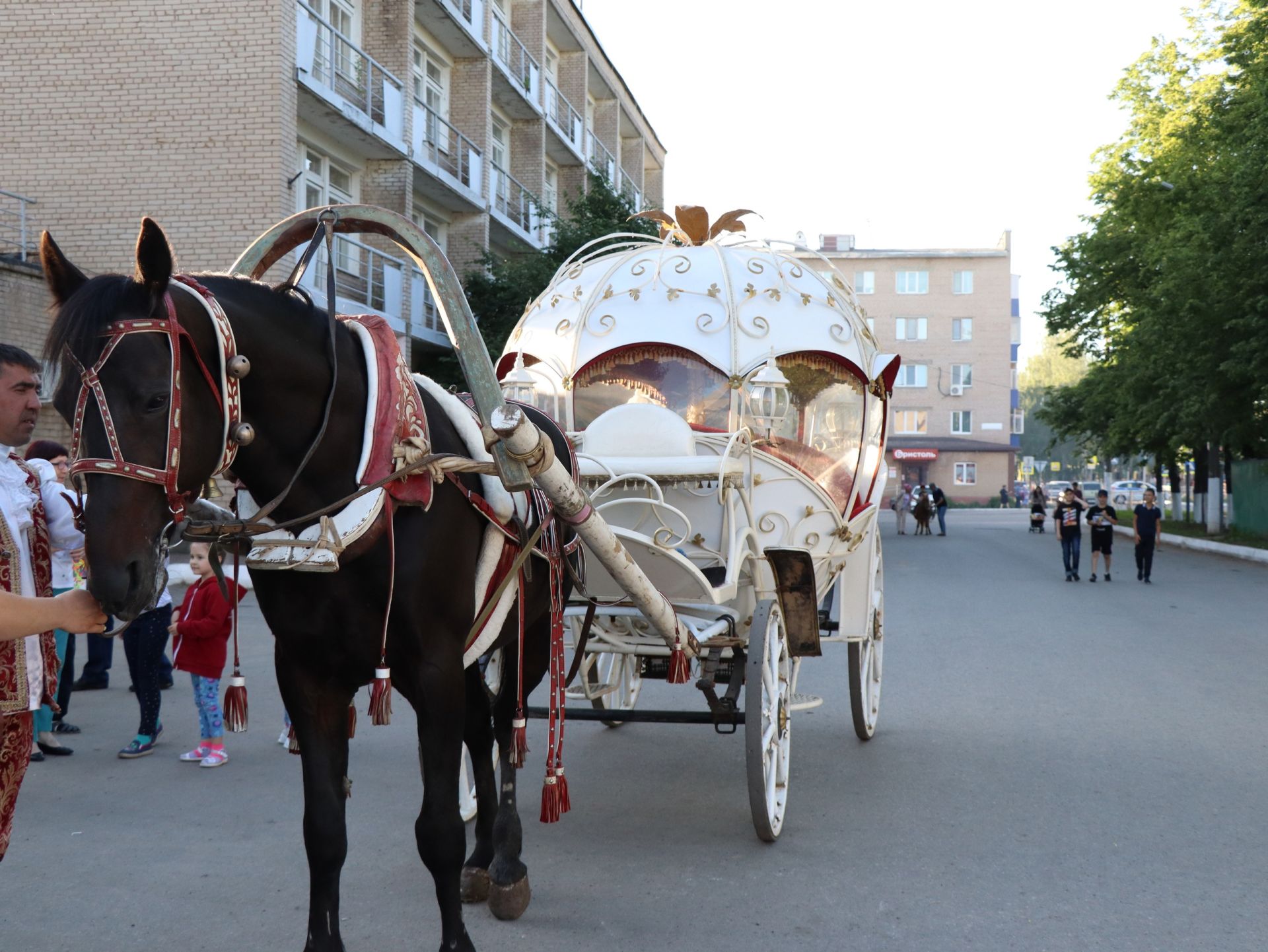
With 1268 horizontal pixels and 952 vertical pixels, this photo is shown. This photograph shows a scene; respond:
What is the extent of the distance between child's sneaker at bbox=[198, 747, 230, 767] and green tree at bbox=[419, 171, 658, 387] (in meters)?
14.8

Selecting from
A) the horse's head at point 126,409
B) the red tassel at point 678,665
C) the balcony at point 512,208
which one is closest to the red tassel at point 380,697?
the horse's head at point 126,409

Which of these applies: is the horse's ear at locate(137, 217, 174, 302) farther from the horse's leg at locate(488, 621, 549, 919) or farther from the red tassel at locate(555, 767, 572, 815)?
the red tassel at locate(555, 767, 572, 815)

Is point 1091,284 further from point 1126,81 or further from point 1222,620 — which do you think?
point 1222,620

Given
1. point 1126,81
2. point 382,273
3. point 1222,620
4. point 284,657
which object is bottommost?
point 1222,620

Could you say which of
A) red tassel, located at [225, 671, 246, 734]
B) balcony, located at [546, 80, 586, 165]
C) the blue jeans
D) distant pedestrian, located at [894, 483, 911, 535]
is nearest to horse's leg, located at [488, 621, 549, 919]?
red tassel, located at [225, 671, 246, 734]

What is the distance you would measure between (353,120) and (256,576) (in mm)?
17489

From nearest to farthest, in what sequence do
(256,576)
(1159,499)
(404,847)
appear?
(256,576), (404,847), (1159,499)

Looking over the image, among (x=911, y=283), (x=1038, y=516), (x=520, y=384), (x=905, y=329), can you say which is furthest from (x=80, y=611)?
(x=911, y=283)

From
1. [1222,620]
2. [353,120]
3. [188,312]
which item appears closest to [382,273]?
[353,120]

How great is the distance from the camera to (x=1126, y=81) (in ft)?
111

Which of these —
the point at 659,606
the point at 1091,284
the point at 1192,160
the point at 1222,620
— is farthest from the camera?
the point at 1091,284

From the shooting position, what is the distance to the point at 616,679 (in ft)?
23.2

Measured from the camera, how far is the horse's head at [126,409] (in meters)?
2.51

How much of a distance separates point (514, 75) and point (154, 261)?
88.6 feet
